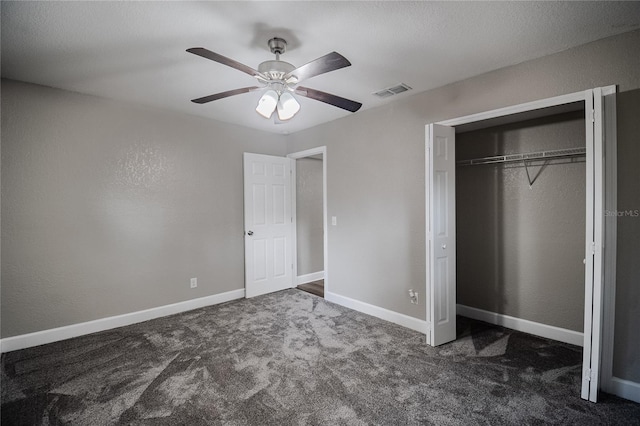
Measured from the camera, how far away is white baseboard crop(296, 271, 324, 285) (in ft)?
17.1

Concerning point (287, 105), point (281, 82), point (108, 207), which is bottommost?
point (108, 207)

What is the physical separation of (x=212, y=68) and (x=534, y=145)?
327cm

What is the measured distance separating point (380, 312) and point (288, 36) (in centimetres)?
305

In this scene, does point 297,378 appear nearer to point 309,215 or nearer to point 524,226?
point 524,226

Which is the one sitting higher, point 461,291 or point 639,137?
point 639,137

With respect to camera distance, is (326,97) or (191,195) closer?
(326,97)

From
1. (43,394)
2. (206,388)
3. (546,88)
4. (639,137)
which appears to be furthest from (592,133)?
(43,394)

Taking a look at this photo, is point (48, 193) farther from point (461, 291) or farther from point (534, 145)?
point (534, 145)

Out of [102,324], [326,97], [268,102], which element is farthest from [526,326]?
[102,324]

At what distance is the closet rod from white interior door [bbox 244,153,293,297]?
262cm

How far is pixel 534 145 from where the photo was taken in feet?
10.5

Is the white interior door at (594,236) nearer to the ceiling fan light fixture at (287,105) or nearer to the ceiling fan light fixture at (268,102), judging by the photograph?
the ceiling fan light fixture at (287,105)

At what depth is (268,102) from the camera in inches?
87.7

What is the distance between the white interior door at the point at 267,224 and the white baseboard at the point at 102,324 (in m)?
0.51
